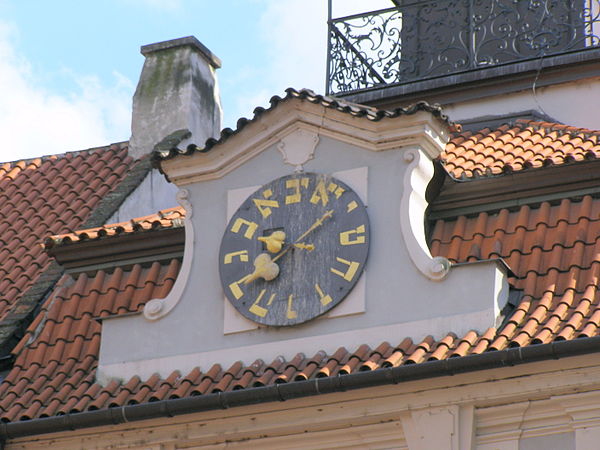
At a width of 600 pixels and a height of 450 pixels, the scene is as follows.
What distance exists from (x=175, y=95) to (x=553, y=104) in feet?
13.4

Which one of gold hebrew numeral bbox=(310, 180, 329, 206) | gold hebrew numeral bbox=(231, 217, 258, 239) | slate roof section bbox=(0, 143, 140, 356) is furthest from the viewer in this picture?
slate roof section bbox=(0, 143, 140, 356)

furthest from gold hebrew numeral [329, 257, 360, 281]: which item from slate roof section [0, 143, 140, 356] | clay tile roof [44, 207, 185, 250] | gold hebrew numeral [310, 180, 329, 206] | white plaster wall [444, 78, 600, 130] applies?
white plaster wall [444, 78, 600, 130]

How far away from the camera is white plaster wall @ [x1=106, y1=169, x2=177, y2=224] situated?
19.0 m

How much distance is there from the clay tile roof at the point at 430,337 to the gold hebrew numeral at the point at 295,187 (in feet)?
3.61

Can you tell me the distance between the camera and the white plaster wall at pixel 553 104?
18.6 metres

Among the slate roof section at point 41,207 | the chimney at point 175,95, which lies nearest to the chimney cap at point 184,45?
the chimney at point 175,95

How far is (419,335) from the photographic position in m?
14.9

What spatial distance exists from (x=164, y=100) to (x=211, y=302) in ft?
16.9

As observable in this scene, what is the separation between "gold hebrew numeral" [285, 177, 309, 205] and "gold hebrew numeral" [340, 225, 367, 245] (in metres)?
0.56

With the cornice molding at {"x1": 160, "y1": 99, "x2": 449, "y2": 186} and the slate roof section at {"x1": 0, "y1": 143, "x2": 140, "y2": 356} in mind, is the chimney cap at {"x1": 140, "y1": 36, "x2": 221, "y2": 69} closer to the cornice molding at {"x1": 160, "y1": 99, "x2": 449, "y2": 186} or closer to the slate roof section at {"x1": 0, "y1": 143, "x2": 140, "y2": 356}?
the slate roof section at {"x1": 0, "y1": 143, "x2": 140, "y2": 356}

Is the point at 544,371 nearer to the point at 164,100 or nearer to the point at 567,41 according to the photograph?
the point at 567,41

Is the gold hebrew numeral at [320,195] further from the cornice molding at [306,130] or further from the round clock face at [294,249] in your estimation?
the cornice molding at [306,130]

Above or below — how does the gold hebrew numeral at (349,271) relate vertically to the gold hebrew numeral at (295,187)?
below

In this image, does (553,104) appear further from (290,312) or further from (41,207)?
(41,207)
